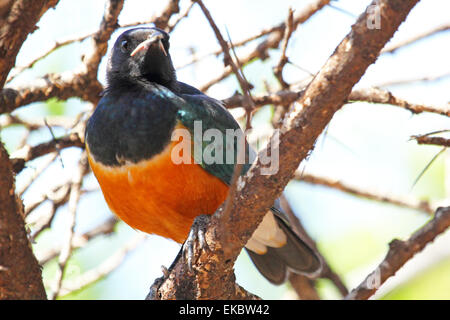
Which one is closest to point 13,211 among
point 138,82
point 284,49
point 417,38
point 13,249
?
point 13,249

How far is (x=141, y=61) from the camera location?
4.75 meters

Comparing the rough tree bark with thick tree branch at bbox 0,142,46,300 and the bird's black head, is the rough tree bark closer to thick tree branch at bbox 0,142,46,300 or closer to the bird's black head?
thick tree branch at bbox 0,142,46,300

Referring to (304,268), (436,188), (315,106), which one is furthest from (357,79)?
(436,188)

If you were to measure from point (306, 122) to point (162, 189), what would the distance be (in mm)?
1563

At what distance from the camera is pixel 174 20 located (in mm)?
5371

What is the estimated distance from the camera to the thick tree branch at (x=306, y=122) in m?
2.62

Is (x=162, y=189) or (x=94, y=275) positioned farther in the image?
(x=94, y=275)

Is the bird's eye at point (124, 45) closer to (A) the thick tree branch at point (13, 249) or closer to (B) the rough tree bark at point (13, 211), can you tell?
(B) the rough tree bark at point (13, 211)

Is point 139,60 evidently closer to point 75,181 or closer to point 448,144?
point 75,181

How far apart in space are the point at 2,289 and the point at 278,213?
2.12m

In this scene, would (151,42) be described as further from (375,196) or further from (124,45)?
(375,196)

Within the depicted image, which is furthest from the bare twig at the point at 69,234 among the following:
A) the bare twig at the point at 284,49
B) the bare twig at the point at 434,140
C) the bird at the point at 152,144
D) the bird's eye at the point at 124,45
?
the bare twig at the point at 434,140

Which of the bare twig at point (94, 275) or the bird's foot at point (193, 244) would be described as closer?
the bird's foot at point (193, 244)
